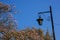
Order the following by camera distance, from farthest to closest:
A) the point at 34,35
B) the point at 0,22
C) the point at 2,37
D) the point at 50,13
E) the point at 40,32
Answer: the point at 40,32
the point at 34,35
the point at 2,37
the point at 0,22
the point at 50,13

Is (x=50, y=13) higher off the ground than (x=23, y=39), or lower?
higher

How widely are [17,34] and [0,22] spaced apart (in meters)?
11.1

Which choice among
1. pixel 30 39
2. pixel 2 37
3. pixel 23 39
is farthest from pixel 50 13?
pixel 30 39

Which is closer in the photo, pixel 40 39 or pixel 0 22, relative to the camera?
pixel 0 22

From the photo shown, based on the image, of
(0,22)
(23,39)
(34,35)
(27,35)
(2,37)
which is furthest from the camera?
(34,35)

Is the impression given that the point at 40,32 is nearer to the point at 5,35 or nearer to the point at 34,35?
the point at 34,35

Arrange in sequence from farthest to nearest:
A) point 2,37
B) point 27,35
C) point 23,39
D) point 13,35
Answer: point 27,35, point 23,39, point 13,35, point 2,37

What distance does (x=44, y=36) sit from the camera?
58.3 m

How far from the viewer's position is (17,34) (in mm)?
44125

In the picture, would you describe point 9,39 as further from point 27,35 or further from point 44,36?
point 44,36

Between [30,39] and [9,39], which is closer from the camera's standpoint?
[9,39]

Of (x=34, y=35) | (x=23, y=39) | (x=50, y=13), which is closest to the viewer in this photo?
(x=50, y=13)

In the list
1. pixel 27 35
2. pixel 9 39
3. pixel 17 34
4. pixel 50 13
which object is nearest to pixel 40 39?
pixel 27 35

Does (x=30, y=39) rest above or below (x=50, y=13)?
below
